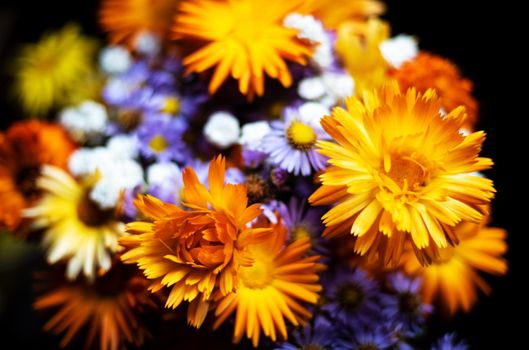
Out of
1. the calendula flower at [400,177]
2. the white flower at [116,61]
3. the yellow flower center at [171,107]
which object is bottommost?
the calendula flower at [400,177]

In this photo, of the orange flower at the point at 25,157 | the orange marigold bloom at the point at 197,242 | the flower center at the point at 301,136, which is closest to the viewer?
the orange marigold bloom at the point at 197,242

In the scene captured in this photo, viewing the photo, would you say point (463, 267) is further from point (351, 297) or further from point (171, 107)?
point (171, 107)

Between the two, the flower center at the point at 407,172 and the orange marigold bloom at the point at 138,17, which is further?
the orange marigold bloom at the point at 138,17

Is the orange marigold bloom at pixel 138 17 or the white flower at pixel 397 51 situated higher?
the orange marigold bloom at pixel 138 17

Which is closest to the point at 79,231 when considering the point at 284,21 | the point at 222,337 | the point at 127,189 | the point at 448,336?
the point at 127,189

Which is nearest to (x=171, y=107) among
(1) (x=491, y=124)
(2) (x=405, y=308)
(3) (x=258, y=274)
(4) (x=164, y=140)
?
(4) (x=164, y=140)

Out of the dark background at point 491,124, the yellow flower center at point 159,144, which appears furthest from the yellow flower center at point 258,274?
the dark background at point 491,124

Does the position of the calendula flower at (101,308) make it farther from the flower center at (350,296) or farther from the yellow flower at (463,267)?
the yellow flower at (463,267)

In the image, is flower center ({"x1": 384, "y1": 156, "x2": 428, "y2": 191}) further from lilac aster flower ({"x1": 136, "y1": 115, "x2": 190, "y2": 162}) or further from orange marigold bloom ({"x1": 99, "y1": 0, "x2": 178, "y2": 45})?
orange marigold bloom ({"x1": 99, "y1": 0, "x2": 178, "y2": 45})

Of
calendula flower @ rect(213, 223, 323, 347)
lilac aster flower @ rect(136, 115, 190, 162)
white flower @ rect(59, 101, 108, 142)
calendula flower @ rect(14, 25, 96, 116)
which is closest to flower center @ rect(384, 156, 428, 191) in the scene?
calendula flower @ rect(213, 223, 323, 347)
